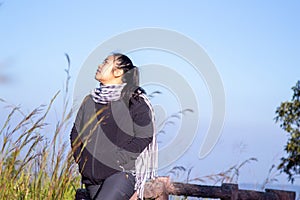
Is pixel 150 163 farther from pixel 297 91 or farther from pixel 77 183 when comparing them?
pixel 297 91

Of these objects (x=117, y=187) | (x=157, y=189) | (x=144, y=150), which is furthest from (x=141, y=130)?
(x=157, y=189)

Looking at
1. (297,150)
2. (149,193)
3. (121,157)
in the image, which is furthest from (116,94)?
(297,150)

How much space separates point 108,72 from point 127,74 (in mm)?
142

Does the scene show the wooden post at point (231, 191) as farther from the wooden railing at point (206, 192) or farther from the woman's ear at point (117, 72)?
the woman's ear at point (117, 72)

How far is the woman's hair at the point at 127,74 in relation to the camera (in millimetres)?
4242

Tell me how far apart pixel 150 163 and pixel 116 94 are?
1.94 ft

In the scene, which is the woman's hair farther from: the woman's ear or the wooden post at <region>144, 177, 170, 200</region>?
the wooden post at <region>144, 177, 170, 200</region>

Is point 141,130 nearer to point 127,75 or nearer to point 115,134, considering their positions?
point 115,134

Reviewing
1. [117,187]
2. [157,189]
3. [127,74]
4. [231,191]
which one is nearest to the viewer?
[117,187]

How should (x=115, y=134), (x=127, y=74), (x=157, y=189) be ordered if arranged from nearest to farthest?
1. (x=115, y=134)
2. (x=127, y=74)
3. (x=157, y=189)

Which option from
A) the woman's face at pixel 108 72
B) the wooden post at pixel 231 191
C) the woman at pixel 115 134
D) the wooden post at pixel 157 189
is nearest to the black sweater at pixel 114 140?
the woman at pixel 115 134

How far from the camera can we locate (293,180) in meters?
13.0

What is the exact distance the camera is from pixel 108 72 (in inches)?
167

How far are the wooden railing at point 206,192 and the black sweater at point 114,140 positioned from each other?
3.95ft
